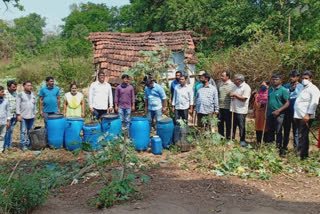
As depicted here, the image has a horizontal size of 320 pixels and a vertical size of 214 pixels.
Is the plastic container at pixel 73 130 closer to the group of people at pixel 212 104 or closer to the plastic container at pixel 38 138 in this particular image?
the plastic container at pixel 38 138

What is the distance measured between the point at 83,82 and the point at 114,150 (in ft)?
36.5

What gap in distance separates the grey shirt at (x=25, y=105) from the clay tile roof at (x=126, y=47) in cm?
366

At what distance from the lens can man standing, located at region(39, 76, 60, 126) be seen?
7602mm

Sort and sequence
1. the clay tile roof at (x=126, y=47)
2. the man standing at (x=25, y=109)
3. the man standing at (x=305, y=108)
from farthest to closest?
the clay tile roof at (x=126, y=47) → the man standing at (x=25, y=109) → the man standing at (x=305, y=108)

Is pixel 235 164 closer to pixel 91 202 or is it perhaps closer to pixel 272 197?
pixel 272 197

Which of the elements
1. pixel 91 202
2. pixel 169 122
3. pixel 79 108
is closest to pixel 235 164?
pixel 169 122

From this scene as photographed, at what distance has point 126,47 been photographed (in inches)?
481

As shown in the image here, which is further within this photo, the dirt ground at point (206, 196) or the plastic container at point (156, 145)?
the plastic container at point (156, 145)

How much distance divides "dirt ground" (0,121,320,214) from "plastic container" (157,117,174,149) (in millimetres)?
1263

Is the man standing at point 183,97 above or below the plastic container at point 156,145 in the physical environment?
above

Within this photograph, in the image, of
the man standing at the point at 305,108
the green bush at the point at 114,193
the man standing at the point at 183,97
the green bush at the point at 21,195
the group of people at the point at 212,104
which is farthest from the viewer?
the man standing at the point at 183,97

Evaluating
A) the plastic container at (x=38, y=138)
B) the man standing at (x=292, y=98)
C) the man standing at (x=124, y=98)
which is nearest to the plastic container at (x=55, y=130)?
the plastic container at (x=38, y=138)

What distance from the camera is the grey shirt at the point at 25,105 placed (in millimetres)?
7184

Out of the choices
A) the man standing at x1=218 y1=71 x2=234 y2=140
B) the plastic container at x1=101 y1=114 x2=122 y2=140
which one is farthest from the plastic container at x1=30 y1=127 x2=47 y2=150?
the man standing at x1=218 y1=71 x2=234 y2=140
